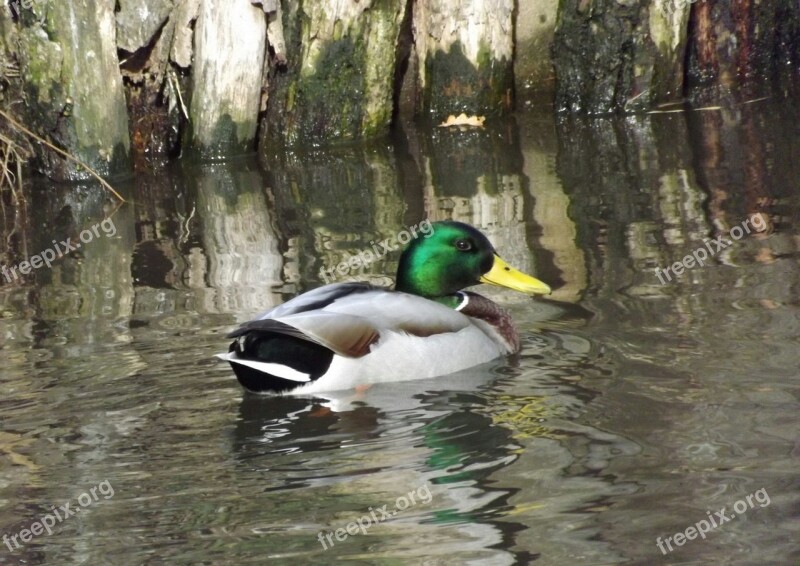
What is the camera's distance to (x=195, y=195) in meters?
9.84

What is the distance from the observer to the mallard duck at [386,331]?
213 inches

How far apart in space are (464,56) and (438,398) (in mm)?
6380

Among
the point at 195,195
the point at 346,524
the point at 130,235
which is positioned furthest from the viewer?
the point at 195,195

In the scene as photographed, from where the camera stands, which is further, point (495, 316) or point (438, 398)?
point (495, 316)

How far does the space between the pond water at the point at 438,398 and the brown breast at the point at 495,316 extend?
0.34 ft

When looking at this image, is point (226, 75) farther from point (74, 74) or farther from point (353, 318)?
point (353, 318)

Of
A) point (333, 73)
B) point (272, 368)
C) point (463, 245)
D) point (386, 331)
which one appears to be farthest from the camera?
point (333, 73)

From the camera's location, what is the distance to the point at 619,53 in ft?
37.5

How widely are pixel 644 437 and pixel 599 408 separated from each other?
34cm

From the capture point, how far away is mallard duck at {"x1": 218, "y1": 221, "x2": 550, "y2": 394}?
5.41 metres

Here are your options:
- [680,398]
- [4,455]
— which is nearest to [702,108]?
[680,398]

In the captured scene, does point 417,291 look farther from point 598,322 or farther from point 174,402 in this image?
point 174,402

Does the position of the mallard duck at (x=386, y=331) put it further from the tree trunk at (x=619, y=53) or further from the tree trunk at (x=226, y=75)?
the tree trunk at (x=619, y=53)

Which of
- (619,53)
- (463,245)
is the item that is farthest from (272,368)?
(619,53)
